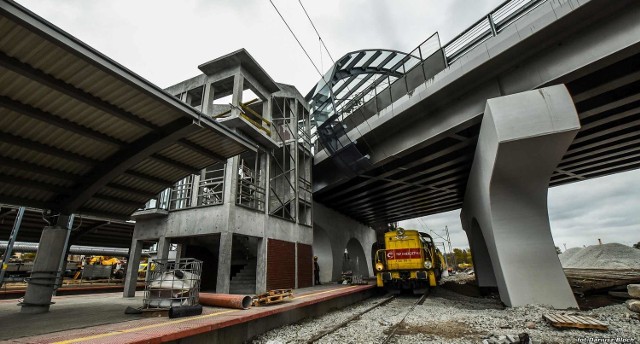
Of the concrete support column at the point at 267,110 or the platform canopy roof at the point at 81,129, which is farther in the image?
the concrete support column at the point at 267,110

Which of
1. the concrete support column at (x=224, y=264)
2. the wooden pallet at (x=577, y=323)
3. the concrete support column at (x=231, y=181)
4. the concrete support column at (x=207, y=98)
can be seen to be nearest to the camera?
the wooden pallet at (x=577, y=323)

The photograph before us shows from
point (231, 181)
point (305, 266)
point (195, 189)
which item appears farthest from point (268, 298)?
point (305, 266)

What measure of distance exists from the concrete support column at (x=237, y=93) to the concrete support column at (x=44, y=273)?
23.5 ft

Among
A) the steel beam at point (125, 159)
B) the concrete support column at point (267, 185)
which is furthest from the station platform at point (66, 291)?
the concrete support column at point (267, 185)

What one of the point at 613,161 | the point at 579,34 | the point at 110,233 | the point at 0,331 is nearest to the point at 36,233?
the point at 110,233

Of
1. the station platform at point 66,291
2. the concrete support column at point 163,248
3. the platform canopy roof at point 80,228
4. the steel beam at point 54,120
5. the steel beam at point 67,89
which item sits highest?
the steel beam at point 67,89

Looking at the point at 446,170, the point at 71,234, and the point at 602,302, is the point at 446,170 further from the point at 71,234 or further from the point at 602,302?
the point at 71,234

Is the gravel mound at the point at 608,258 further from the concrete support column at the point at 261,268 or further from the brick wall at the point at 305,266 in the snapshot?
the concrete support column at the point at 261,268

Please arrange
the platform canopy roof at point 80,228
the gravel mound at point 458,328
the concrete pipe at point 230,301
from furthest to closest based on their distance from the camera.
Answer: the platform canopy roof at point 80,228 < the concrete pipe at point 230,301 < the gravel mound at point 458,328

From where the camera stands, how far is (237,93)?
42.7 ft

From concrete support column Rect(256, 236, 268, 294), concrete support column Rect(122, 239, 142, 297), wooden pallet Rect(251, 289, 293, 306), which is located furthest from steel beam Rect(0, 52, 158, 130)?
concrete support column Rect(122, 239, 142, 297)

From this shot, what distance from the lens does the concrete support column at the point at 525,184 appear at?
26.9 feet

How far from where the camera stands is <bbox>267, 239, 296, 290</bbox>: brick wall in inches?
510

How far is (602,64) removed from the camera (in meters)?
8.07
